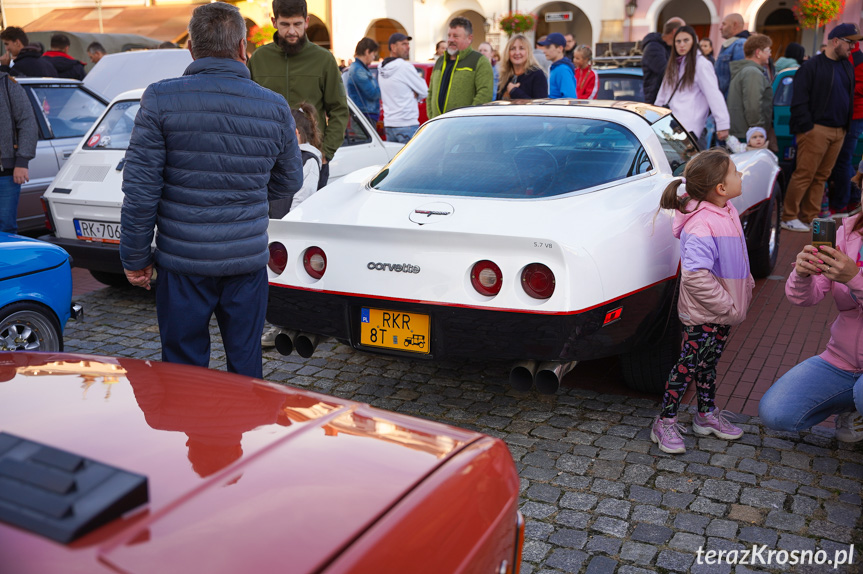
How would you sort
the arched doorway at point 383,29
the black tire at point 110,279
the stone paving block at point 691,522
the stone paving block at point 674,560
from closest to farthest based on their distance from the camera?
the stone paving block at point 674,560 → the stone paving block at point 691,522 → the black tire at point 110,279 → the arched doorway at point 383,29

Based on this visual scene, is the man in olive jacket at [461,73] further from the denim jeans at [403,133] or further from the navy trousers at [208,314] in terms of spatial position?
the navy trousers at [208,314]

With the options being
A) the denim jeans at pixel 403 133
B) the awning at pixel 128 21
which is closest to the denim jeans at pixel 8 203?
the denim jeans at pixel 403 133

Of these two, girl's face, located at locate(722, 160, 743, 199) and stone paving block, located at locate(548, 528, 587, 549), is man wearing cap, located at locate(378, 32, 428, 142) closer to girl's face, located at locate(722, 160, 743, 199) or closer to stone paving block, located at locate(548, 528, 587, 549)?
girl's face, located at locate(722, 160, 743, 199)

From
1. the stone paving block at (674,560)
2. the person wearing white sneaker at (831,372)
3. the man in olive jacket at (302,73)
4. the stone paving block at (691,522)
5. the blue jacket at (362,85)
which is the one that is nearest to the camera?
the stone paving block at (674,560)

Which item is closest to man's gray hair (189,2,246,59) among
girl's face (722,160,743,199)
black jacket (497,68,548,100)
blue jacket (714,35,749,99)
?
girl's face (722,160,743,199)

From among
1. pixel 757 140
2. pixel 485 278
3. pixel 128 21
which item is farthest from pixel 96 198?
pixel 128 21

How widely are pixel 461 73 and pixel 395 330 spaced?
4.84 m

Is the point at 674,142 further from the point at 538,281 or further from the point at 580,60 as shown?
the point at 580,60

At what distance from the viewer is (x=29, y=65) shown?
9.84m

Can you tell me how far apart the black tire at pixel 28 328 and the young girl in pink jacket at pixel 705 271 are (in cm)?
317

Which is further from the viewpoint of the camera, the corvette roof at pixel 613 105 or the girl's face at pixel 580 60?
the girl's face at pixel 580 60

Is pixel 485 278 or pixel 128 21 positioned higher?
pixel 128 21

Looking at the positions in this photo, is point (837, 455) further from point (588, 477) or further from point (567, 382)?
point (567, 382)

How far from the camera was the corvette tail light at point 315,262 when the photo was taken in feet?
12.7
